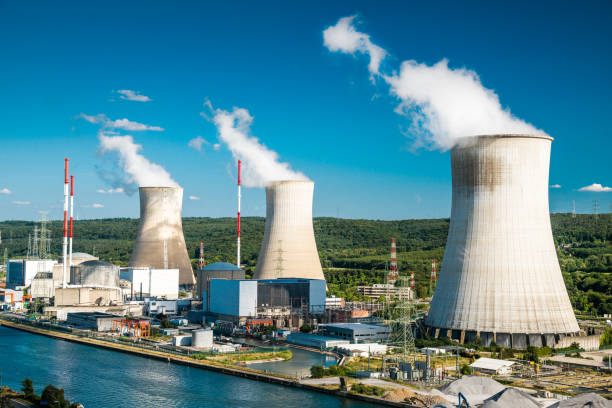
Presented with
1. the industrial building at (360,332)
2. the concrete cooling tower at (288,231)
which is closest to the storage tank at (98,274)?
the concrete cooling tower at (288,231)

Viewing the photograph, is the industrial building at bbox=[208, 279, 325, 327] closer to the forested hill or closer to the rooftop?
the rooftop

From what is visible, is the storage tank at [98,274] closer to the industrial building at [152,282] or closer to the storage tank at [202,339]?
the industrial building at [152,282]

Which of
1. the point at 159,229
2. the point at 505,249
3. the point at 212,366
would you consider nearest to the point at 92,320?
the point at 159,229

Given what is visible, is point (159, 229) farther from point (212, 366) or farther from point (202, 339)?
point (212, 366)

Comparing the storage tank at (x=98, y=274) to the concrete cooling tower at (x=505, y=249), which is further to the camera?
the storage tank at (x=98, y=274)

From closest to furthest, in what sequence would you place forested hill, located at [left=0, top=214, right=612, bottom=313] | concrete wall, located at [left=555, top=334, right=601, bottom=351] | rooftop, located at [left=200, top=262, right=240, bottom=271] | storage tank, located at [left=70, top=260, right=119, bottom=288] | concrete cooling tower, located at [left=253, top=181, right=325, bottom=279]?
concrete wall, located at [left=555, top=334, right=601, bottom=351]
concrete cooling tower, located at [left=253, top=181, right=325, bottom=279]
rooftop, located at [left=200, top=262, right=240, bottom=271]
storage tank, located at [left=70, top=260, right=119, bottom=288]
forested hill, located at [left=0, top=214, right=612, bottom=313]

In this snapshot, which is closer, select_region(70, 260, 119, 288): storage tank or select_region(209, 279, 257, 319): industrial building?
select_region(209, 279, 257, 319): industrial building

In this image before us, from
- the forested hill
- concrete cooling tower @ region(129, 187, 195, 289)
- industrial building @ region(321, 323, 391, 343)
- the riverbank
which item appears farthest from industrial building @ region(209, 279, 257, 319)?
the forested hill
